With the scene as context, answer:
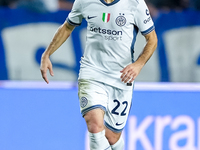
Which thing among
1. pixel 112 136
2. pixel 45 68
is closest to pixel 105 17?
pixel 45 68

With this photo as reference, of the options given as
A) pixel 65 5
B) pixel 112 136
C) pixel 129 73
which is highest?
pixel 65 5

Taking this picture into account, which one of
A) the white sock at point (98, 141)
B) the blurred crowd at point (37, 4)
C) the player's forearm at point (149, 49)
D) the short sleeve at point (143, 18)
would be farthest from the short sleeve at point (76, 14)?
the blurred crowd at point (37, 4)

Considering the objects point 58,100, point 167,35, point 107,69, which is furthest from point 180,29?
point 107,69

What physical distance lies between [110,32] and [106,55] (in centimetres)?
21

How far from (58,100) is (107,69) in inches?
44.4

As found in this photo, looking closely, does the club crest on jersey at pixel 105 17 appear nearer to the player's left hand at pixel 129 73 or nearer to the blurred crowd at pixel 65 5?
the player's left hand at pixel 129 73

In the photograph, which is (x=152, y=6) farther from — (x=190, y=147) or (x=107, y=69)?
(x=107, y=69)

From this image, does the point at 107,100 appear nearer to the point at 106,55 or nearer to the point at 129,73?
the point at 106,55

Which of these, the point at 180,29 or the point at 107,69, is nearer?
the point at 107,69

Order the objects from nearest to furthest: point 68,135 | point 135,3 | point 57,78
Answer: point 135,3 → point 68,135 → point 57,78

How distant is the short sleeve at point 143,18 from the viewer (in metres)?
3.96

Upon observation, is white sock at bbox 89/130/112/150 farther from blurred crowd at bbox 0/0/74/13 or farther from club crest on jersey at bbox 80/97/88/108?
blurred crowd at bbox 0/0/74/13

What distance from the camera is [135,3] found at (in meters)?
3.95

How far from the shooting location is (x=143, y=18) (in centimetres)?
399
